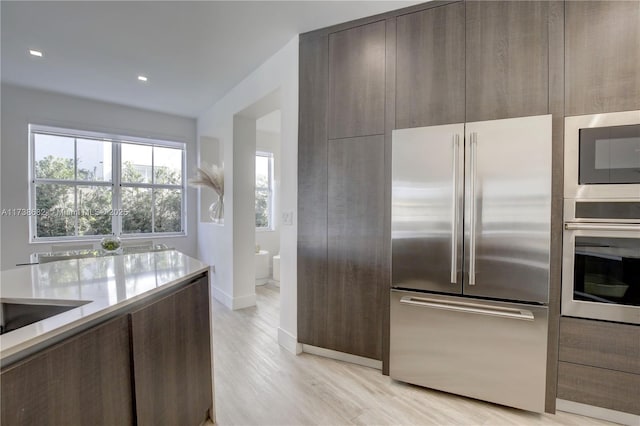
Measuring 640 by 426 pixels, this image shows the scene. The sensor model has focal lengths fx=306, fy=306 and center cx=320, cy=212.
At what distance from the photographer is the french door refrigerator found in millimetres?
1921

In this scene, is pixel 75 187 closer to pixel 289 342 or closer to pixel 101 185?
pixel 101 185

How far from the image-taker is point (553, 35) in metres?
1.95

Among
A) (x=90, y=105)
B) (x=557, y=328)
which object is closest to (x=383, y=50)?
(x=557, y=328)

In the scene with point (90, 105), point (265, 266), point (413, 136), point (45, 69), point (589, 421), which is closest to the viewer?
point (589, 421)

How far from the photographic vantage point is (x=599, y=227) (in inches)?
72.4

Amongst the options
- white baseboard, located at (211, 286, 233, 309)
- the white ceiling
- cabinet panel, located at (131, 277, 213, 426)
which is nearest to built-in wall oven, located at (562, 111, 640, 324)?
the white ceiling

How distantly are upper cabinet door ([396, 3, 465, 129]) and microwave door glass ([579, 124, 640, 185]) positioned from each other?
757 millimetres

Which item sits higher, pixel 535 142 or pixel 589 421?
pixel 535 142

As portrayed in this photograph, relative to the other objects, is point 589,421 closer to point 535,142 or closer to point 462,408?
point 462,408

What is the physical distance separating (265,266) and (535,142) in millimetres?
4411

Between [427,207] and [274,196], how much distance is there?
13.8 ft

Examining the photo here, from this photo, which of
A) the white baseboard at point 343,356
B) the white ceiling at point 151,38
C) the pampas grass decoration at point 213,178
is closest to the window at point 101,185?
the white ceiling at point 151,38

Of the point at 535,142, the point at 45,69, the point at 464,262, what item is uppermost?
the point at 45,69

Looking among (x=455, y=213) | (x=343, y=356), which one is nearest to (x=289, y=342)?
(x=343, y=356)
